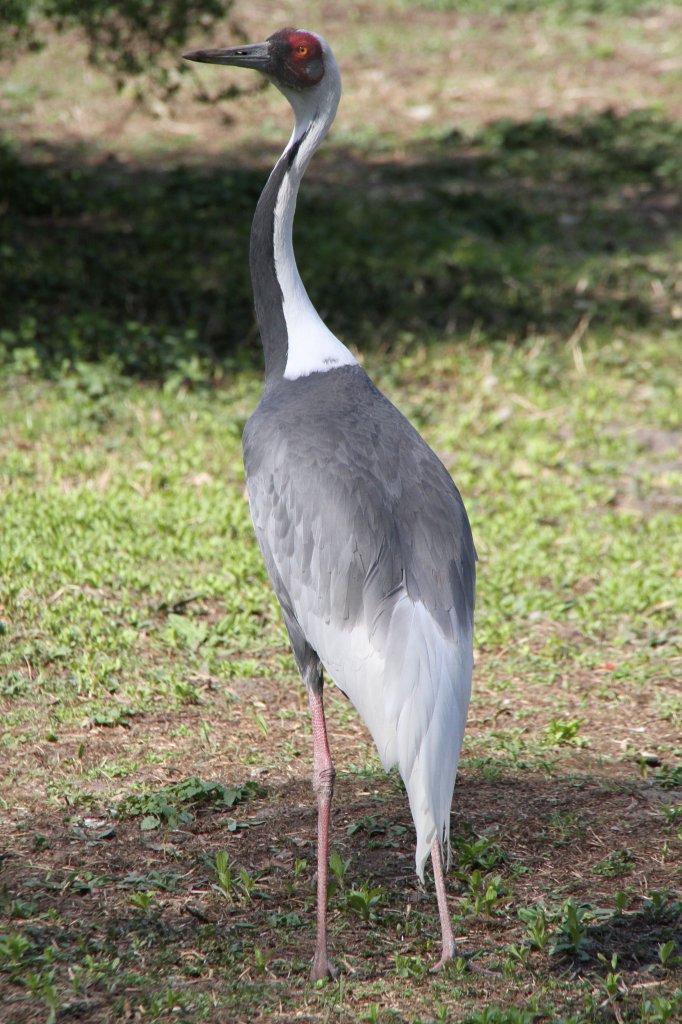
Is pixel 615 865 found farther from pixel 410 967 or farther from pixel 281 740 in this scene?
pixel 281 740

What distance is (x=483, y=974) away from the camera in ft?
11.3

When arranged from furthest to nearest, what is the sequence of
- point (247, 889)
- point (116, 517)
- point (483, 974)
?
point (116, 517), point (247, 889), point (483, 974)

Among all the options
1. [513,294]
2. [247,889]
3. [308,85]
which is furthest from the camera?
[513,294]

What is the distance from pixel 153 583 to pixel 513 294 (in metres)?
4.37

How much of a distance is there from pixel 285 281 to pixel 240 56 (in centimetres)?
85

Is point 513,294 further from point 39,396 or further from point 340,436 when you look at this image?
point 340,436

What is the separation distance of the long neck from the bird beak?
0.29 metres

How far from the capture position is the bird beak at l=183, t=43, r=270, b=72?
444cm

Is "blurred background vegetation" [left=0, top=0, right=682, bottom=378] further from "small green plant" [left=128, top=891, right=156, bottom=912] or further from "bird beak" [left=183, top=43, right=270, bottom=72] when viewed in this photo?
"small green plant" [left=128, top=891, right=156, bottom=912]

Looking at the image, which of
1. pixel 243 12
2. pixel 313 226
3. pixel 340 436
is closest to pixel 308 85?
pixel 340 436

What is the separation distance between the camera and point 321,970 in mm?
3396

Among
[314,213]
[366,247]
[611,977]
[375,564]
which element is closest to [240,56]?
[375,564]

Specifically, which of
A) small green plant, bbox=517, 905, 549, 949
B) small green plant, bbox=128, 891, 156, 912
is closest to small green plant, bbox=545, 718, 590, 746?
small green plant, bbox=517, 905, 549, 949

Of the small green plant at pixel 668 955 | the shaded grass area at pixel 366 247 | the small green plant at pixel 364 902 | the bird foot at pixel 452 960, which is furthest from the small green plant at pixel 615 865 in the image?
the shaded grass area at pixel 366 247
